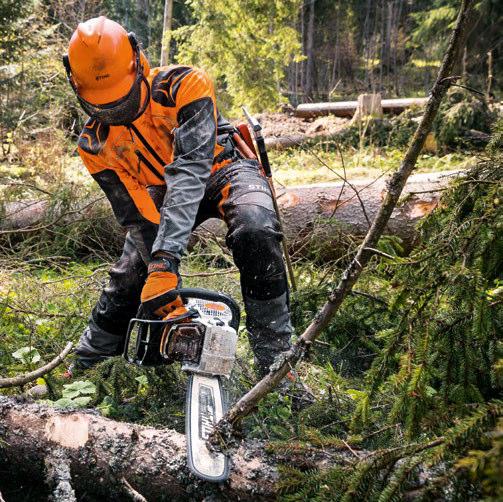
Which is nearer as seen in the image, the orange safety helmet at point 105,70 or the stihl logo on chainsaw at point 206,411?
the stihl logo on chainsaw at point 206,411

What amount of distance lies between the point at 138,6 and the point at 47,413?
28.5 meters

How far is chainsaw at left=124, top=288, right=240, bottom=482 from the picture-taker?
2.26 m

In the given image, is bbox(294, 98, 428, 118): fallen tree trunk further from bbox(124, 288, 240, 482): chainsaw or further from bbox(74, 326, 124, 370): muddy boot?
bbox(124, 288, 240, 482): chainsaw

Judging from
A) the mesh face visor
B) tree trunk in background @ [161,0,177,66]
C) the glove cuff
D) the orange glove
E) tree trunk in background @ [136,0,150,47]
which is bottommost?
the orange glove

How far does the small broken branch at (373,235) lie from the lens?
1578mm

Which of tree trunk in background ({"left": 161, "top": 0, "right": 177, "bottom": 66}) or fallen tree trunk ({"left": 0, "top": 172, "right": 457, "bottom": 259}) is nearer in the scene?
fallen tree trunk ({"left": 0, "top": 172, "right": 457, "bottom": 259})

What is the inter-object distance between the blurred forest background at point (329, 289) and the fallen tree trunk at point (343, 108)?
1.08 m

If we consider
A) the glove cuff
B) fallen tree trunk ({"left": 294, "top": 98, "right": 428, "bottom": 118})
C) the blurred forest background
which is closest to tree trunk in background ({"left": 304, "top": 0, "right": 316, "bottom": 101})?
fallen tree trunk ({"left": 294, "top": 98, "right": 428, "bottom": 118})

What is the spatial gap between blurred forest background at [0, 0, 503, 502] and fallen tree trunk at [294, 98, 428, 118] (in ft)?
3.54

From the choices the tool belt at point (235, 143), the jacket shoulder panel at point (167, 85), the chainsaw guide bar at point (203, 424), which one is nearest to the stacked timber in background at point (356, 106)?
the tool belt at point (235, 143)

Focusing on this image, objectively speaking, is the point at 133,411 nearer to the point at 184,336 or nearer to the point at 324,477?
the point at 184,336

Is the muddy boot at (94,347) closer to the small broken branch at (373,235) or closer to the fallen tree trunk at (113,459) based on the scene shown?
the fallen tree trunk at (113,459)

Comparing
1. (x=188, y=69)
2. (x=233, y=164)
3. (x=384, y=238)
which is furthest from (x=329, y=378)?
(x=188, y=69)

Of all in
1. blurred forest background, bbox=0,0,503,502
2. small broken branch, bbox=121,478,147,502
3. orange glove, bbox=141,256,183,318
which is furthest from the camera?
orange glove, bbox=141,256,183,318
